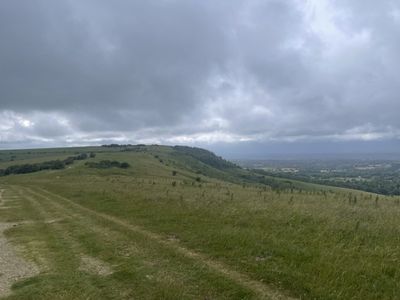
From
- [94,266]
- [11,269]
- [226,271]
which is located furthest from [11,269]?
[226,271]

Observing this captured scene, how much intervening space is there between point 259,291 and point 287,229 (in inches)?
207

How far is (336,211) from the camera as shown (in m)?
15.4

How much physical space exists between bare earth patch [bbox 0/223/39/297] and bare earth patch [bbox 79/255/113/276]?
1.33 meters

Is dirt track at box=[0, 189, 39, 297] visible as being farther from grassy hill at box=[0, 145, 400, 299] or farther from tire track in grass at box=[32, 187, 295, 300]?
tire track in grass at box=[32, 187, 295, 300]

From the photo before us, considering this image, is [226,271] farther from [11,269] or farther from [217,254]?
[11,269]

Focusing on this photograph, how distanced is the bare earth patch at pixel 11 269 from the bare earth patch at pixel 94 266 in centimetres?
133

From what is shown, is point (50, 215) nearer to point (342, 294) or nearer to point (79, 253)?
point (79, 253)

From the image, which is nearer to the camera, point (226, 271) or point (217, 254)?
point (226, 271)

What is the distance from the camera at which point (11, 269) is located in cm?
1034

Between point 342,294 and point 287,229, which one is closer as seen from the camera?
point 342,294

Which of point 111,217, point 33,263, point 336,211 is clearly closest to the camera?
point 33,263

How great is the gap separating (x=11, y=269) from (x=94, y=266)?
103 inches

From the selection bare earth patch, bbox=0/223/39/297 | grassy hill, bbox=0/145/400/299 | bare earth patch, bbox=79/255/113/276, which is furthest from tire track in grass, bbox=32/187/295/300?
bare earth patch, bbox=0/223/39/297

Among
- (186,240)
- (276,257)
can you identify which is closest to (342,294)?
(276,257)
